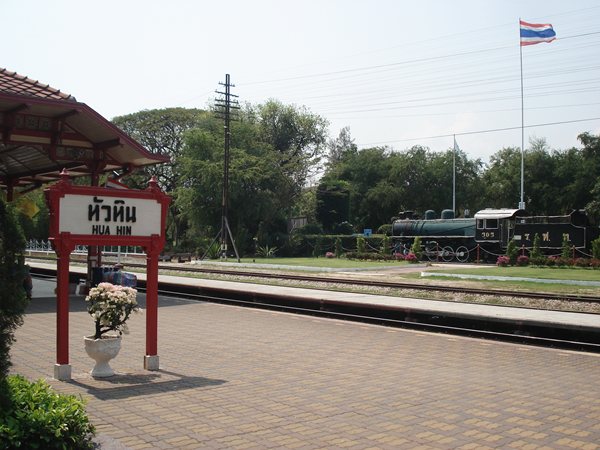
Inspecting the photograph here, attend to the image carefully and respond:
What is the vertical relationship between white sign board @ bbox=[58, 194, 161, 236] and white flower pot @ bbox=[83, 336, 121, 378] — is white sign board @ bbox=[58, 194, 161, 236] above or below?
above

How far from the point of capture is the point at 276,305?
1720 cm

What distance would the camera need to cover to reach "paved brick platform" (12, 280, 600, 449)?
571 cm

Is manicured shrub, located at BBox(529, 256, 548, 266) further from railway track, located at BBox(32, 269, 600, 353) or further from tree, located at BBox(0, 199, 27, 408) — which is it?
tree, located at BBox(0, 199, 27, 408)

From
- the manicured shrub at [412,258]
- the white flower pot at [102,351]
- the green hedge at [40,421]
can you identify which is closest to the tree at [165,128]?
the manicured shrub at [412,258]

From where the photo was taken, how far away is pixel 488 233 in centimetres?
3591

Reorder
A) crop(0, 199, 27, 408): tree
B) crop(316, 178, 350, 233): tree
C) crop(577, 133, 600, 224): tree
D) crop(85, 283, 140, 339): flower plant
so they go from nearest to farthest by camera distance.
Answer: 1. crop(0, 199, 27, 408): tree
2. crop(85, 283, 140, 339): flower plant
3. crop(577, 133, 600, 224): tree
4. crop(316, 178, 350, 233): tree

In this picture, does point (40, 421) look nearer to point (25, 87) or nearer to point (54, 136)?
point (25, 87)

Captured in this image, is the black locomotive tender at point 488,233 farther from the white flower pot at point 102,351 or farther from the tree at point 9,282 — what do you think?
the tree at point 9,282

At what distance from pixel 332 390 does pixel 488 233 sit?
30.3 meters

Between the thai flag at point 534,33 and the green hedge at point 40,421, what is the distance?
42.9m

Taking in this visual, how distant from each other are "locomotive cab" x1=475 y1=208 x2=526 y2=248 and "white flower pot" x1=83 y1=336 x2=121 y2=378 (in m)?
29.9

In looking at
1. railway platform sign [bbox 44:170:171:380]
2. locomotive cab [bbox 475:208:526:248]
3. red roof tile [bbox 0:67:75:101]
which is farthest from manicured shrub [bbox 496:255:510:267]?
railway platform sign [bbox 44:170:171:380]

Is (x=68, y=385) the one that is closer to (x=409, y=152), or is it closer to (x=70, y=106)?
(x=70, y=106)

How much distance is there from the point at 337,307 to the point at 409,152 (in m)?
58.4
